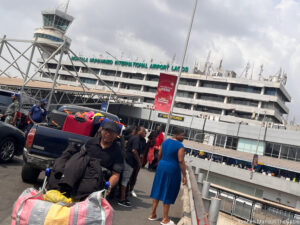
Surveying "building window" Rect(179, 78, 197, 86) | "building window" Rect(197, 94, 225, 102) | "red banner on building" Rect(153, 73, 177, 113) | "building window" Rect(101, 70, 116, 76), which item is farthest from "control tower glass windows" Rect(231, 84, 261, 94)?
"red banner on building" Rect(153, 73, 177, 113)

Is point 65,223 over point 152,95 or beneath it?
beneath

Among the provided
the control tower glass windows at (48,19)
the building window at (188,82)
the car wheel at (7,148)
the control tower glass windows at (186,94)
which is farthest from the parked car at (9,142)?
the control tower glass windows at (48,19)

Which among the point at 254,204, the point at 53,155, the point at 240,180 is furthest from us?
the point at 240,180

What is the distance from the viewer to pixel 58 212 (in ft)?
8.07

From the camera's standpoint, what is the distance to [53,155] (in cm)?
600

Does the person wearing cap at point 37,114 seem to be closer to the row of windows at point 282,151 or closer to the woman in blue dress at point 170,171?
the woman in blue dress at point 170,171

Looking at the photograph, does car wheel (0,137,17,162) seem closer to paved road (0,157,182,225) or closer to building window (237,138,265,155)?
paved road (0,157,182,225)

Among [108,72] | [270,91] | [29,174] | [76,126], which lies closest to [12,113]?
[29,174]

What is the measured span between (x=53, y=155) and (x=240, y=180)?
3567 centimetres

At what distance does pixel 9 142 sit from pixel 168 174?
4960mm

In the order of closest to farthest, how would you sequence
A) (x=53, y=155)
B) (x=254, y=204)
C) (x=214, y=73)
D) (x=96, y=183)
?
(x=96, y=183), (x=53, y=155), (x=254, y=204), (x=214, y=73)

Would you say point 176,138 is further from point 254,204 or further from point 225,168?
point 225,168

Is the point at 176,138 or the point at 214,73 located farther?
the point at 214,73

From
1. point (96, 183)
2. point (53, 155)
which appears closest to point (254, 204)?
point (53, 155)
